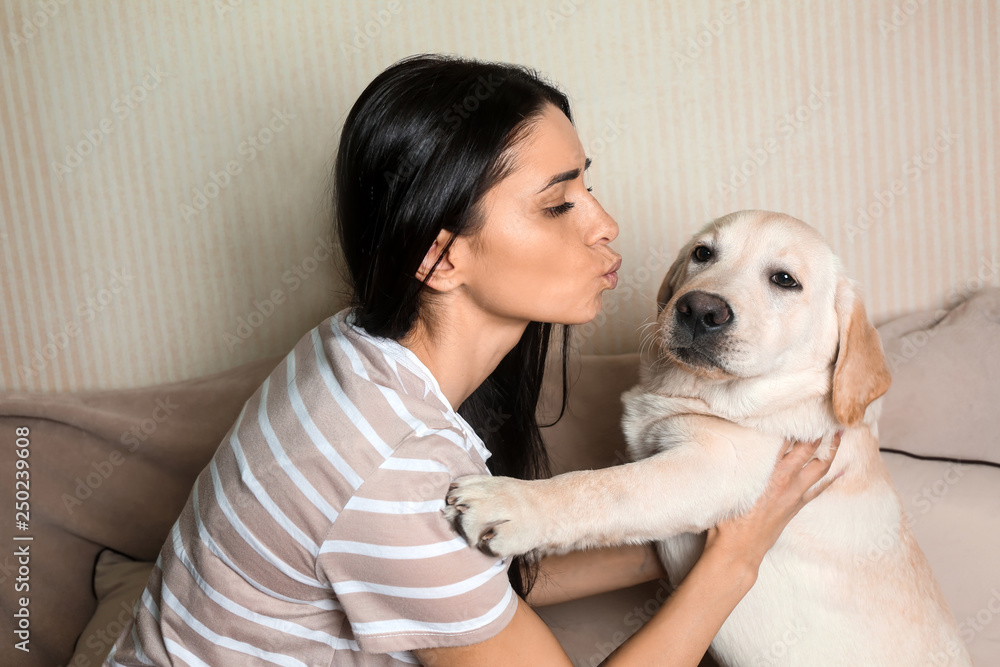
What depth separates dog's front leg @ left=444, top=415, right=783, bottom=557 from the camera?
1258 mm

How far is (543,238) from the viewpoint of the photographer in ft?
4.59

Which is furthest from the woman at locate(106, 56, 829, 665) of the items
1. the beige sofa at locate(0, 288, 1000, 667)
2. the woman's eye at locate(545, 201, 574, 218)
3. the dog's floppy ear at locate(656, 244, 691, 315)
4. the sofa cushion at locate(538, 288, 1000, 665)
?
the beige sofa at locate(0, 288, 1000, 667)

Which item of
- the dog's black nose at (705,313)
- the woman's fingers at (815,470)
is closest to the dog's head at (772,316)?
the dog's black nose at (705,313)

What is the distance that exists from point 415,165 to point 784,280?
2.88 ft

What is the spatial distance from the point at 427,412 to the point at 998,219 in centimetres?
244

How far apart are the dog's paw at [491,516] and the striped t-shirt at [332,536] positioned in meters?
0.02

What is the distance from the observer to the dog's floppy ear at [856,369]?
1506 mm

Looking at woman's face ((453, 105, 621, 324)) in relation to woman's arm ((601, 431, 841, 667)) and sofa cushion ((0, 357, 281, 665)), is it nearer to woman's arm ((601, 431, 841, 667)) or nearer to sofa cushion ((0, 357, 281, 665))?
woman's arm ((601, 431, 841, 667))

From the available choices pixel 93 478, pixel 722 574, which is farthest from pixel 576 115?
pixel 93 478

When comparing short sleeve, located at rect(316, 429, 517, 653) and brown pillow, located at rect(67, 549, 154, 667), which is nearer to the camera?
short sleeve, located at rect(316, 429, 517, 653)

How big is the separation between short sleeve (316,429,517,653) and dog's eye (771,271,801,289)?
35.2 inches

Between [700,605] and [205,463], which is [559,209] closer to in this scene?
[700,605]

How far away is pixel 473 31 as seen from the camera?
2547 millimetres

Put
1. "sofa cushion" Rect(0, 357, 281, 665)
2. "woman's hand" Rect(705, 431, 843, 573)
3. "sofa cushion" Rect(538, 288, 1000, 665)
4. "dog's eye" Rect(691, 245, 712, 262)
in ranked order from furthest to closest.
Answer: "sofa cushion" Rect(0, 357, 281, 665) → "sofa cushion" Rect(538, 288, 1000, 665) → "dog's eye" Rect(691, 245, 712, 262) → "woman's hand" Rect(705, 431, 843, 573)
